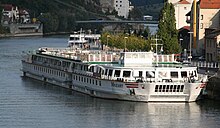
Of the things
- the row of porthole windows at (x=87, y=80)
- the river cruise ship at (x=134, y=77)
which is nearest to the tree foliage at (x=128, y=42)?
the river cruise ship at (x=134, y=77)

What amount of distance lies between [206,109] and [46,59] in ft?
48.7

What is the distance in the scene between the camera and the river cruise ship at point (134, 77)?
115 feet

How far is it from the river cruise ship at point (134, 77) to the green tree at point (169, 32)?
6.60m

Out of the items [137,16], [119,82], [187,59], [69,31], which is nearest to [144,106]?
[119,82]

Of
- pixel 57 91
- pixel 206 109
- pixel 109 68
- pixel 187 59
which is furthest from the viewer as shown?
pixel 187 59

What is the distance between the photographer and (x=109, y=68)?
36844mm

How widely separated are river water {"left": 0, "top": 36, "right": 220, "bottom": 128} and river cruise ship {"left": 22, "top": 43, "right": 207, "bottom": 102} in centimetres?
40

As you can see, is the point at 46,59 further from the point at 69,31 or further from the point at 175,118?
the point at 69,31

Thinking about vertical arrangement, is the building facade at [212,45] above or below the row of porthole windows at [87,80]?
above

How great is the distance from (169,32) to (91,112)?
15.7 metres

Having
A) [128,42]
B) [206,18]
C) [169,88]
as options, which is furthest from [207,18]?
[169,88]

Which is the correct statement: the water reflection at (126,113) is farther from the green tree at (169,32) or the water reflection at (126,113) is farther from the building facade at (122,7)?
the building facade at (122,7)

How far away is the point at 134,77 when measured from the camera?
3575 cm

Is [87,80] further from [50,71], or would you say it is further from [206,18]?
[206,18]
